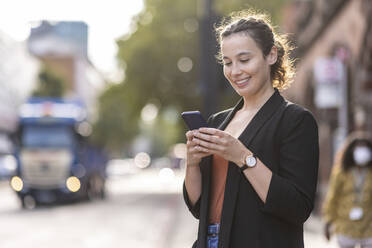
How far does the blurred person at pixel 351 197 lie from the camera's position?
5977mm

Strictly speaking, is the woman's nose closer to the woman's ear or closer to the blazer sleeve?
the woman's ear

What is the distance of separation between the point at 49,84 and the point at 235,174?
178ft

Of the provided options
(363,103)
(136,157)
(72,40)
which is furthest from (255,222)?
(136,157)

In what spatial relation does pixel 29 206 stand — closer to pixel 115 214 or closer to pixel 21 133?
pixel 21 133

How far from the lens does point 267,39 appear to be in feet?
8.84

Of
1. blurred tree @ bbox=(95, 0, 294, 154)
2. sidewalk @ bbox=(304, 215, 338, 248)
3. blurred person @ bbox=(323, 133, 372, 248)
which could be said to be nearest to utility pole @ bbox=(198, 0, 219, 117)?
sidewalk @ bbox=(304, 215, 338, 248)

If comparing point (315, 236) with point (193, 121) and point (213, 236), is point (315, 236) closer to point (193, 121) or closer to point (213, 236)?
point (213, 236)

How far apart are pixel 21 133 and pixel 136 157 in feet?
328

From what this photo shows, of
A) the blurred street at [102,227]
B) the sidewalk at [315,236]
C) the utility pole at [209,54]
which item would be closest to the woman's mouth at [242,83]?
the utility pole at [209,54]

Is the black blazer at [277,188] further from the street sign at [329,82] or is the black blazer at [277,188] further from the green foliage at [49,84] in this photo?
the green foliage at [49,84]

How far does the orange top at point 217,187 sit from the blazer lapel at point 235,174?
84 millimetres

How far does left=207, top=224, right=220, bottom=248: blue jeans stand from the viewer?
267cm

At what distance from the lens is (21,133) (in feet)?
74.1

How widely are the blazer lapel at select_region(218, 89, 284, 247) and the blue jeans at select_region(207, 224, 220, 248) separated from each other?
0.10m
